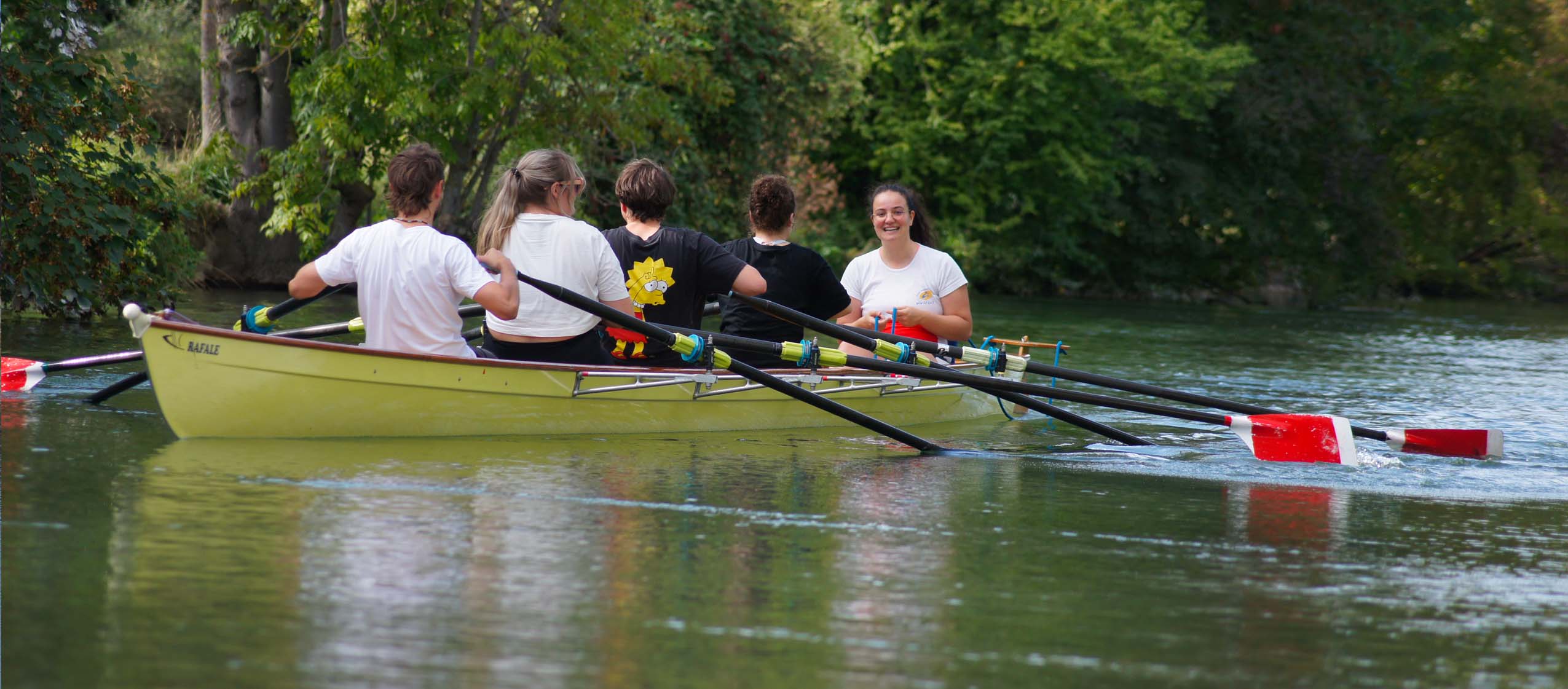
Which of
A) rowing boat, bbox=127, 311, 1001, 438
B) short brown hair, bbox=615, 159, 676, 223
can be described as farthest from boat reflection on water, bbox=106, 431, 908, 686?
short brown hair, bbox=615, 159, 676, 223

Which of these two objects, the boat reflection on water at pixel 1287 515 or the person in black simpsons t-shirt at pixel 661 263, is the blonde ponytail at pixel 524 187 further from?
the boat reflection on water at pixel 1287 515

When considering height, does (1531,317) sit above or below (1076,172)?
below

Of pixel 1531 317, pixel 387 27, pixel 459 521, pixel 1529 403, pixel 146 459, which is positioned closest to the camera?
pixel 459 521

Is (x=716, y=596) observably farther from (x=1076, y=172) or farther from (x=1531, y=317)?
(x=1531, y=317)

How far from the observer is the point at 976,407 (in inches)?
372

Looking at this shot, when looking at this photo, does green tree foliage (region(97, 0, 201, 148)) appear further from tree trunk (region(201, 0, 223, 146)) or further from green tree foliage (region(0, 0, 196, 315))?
green tree foliage (region(0, 0, 196, 315))

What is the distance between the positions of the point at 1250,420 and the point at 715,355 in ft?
8.66

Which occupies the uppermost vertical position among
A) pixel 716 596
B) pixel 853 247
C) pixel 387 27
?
pixel 387 27

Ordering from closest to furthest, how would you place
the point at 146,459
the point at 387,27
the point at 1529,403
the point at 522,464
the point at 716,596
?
the point at 716,596 < the point at 146,459 < the point at 522,464 < the point at 1529,403 < the point at 387,27

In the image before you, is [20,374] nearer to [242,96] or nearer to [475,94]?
[475,94]

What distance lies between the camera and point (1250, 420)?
748 centimetres

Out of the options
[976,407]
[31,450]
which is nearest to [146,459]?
[31,450]

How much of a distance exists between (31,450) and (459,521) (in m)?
2.15

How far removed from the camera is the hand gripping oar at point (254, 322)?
282 inches
